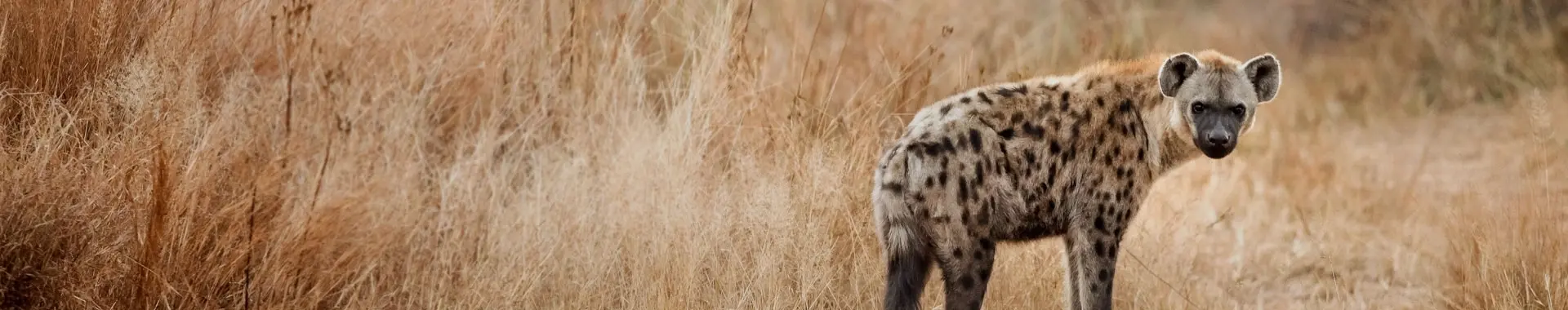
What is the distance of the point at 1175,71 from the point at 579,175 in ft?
9.20

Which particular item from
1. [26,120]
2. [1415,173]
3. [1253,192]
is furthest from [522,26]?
[1415,173]

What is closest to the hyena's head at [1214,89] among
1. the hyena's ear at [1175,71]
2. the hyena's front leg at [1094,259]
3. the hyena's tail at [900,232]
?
the hyena's ear at [1175,71]

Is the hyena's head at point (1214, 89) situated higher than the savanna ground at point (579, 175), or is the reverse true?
the hyena's head at point (1214, 89)

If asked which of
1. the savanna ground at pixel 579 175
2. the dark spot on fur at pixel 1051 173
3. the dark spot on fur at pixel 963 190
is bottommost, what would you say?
the savanna ground at pixel 579 175

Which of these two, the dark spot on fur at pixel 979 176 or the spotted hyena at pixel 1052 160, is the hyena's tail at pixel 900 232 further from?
the dark spot on fur at pixel 979 176

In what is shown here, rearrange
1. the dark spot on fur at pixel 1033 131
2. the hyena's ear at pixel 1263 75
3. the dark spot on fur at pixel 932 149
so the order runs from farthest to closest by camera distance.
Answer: the hyena's ear at pixel 1263 75 < the dark spot on fur at pixel 1033 131 < the dark spot on fur at pixel 932 149

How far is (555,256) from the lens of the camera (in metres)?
5.88

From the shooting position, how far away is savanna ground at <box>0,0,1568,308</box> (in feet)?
16.7

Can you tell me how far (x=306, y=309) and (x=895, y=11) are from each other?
417 cm

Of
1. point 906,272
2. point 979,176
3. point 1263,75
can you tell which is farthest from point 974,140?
point 1263,75

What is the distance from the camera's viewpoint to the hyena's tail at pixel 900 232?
4.66 meters

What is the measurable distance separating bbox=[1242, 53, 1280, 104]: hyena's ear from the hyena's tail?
1.24m

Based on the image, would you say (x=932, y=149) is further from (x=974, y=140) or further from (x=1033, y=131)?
(x=1033, y=131)

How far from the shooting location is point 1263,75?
510cm
